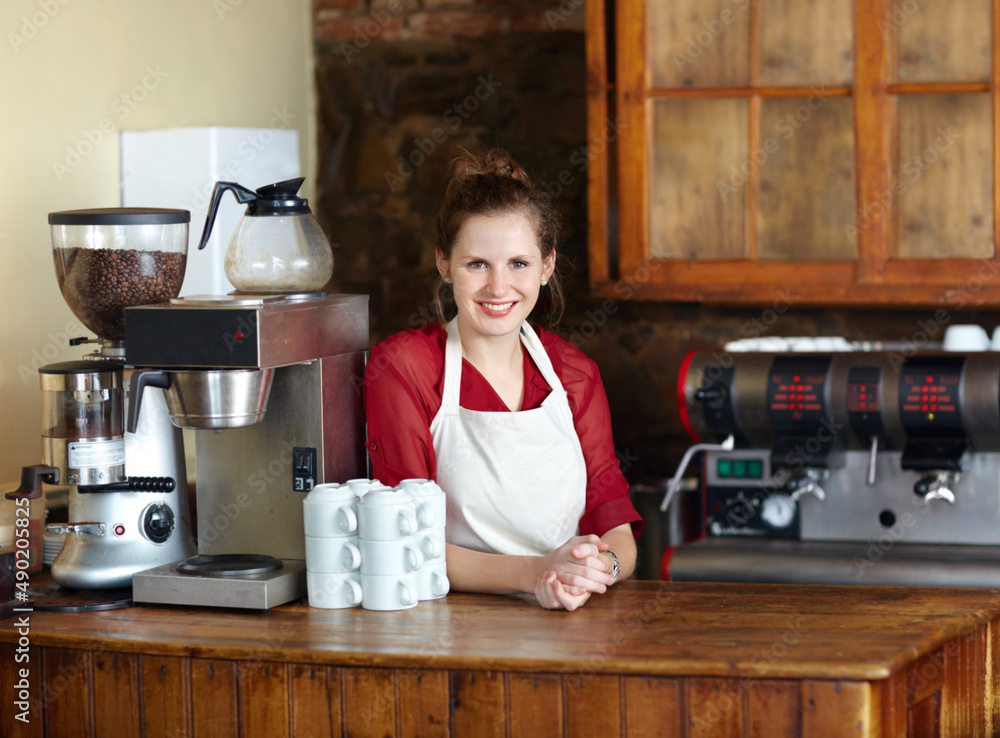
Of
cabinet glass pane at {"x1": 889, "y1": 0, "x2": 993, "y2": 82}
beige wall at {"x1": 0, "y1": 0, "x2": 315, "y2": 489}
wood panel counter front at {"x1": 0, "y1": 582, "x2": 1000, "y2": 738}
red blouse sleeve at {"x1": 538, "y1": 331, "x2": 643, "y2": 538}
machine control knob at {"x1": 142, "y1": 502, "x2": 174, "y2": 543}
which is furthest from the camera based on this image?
cabinet glass pane at {"x1": 889, "y1": 0, "x2": 993, "y2": 82}

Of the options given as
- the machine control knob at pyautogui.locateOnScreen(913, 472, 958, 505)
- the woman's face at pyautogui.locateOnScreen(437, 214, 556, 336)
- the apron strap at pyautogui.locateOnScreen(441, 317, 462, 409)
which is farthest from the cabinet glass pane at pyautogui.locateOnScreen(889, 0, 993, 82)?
the apron strap at pyautogui.locateOnScreen(441, 317, 462, 409)

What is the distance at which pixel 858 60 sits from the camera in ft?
9.23

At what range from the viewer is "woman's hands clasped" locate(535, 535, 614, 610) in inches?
75.8

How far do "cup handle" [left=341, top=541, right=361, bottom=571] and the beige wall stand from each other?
0.87 metres

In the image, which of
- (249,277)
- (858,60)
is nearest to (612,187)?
(858,60)

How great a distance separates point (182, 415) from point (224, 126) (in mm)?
1409

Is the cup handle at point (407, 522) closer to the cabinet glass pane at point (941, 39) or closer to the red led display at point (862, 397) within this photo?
the red led display at point (862, 397)

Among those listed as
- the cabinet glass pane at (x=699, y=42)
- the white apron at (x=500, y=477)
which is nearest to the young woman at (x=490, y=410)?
the white apron at (x=500, y=477)

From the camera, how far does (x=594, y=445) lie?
235cm

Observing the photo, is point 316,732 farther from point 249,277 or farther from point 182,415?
point 249,277

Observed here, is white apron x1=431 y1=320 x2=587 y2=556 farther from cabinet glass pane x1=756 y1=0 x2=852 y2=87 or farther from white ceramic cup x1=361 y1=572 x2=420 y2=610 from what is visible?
cabinet glass pane x1=756 y1=0 x2=852 y2=87

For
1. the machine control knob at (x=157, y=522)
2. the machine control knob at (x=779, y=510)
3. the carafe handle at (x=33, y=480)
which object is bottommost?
the machine control knob at (x=779, y=510)

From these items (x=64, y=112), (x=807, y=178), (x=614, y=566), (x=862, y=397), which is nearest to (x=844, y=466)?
(x=862, y=397)

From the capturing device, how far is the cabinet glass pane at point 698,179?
293 centimetres
